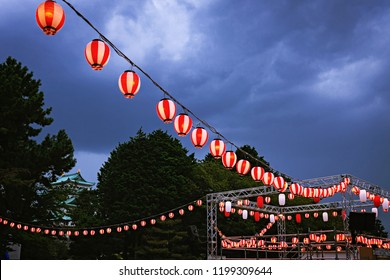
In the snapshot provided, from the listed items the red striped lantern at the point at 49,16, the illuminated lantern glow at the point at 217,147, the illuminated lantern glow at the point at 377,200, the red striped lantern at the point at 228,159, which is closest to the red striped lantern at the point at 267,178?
the red striped lantern at the point at 228,159

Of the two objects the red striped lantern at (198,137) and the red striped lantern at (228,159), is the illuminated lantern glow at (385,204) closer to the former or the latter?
the red striped lantern at (228,159)

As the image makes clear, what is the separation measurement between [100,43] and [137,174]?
68.1 ft

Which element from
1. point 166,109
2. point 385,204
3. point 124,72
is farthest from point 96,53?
point 385,204

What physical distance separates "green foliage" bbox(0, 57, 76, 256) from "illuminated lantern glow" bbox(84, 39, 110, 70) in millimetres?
12584

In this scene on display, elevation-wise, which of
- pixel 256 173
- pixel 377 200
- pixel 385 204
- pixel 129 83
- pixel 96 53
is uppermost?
pixel 96 53

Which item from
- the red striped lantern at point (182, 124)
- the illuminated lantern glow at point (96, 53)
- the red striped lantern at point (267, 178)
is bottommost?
the red striped lantern at point (267, 178)

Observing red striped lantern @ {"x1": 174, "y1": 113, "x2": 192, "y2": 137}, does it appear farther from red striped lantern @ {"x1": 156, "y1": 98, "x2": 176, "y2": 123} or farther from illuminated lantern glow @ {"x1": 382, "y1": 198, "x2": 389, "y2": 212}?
illuminated lantern glow @ {"x1": 382, "y1": 198, "x2": 389, "y2": 212}

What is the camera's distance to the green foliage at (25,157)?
18781 mm

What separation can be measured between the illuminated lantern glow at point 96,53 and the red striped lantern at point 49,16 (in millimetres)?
796

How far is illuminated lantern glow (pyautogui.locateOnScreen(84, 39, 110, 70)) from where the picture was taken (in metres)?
6.69

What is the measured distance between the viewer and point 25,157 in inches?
747

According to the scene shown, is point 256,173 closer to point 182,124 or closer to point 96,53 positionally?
point 182,124

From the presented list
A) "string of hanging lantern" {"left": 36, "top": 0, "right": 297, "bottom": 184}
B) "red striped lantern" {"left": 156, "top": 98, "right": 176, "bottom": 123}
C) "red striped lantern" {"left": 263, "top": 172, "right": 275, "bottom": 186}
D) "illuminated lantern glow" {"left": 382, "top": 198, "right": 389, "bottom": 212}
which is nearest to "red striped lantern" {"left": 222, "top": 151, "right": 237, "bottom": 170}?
"string of hanging lantern" {"left": 36, "top": 0, "right": 297, "bottom": 184}

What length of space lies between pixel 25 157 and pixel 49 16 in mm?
14553
